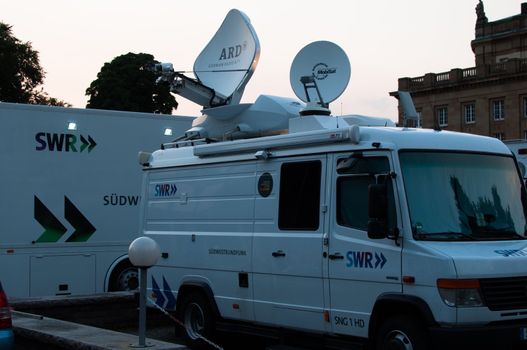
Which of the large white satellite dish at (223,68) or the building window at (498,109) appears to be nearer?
the large white satellite dish at (223,68)

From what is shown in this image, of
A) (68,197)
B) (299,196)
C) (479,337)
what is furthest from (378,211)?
(68,197)

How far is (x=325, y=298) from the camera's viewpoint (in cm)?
841

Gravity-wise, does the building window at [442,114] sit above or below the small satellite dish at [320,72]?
above

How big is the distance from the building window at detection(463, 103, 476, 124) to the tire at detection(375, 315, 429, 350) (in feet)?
252

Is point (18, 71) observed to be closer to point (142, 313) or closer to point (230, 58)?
point (230, 58)

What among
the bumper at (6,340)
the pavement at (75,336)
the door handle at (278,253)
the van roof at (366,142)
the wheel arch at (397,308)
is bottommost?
the pavement at (75,336)

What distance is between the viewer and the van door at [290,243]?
→ 28.1ft

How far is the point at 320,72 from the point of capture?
35.6 feet

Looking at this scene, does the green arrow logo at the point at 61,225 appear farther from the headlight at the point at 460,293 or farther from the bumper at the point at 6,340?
the headlight at the point at 460,293

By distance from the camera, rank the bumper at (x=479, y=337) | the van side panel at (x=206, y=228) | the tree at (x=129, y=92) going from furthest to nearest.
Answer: the tree at (x=129, y=92), the van side panel at (x=206, y=228), the bumper at (x=479, y=337)

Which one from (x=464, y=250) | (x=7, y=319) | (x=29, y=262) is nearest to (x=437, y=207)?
(x=464, y=250)

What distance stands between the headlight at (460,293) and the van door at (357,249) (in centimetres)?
55

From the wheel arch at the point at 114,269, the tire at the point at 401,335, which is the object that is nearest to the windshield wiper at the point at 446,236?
the tire at the point at 401,335

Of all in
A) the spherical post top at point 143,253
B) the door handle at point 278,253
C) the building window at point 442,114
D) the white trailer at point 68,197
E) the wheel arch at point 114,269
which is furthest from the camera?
the building window at point 442,114
